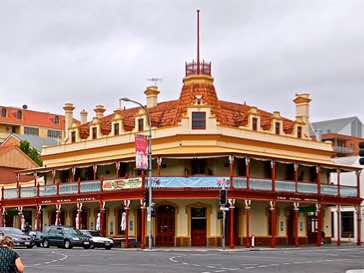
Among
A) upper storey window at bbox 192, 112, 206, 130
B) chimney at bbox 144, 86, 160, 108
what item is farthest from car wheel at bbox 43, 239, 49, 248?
chimney at bbox 144, 86, 160, 108

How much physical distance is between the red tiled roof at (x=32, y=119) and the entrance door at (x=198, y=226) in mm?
80733

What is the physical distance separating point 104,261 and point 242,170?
2605 cm

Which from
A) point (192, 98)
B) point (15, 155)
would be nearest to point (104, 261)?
point (192, 98)

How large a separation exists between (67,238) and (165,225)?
9.37 meters

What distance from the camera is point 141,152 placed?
4900 centimetres

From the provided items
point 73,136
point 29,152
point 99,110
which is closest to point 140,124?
point 73,136

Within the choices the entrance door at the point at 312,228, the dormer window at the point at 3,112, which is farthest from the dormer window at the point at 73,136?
the dormer window at the point at 3,112

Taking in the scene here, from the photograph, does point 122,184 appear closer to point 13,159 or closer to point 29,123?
point 13,159

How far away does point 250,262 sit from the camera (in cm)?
3145

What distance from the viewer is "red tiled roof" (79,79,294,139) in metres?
58.9

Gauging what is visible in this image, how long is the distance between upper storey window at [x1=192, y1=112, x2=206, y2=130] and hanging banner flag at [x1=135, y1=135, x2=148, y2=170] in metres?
7.88

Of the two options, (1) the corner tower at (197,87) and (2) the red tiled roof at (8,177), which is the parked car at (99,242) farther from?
(2) the red tiled roof at (8,177)

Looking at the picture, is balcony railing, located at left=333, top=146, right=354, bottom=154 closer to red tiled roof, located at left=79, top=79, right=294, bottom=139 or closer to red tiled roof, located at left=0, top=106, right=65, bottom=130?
red tiled roof, located at left=0, top=106, right=65, bottom=130

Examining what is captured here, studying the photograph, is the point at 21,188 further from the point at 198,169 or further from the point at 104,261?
the point at 104,261
